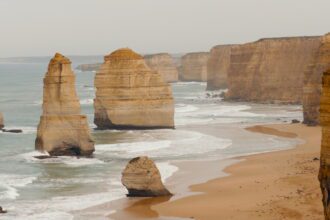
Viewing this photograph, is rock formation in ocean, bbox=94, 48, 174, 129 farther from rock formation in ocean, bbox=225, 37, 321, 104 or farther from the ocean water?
rock formation in ocean, bbox=225, 37, 321, 104

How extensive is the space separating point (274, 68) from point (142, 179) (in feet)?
208

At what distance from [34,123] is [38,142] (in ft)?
82.6

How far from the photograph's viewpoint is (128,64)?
5919cm

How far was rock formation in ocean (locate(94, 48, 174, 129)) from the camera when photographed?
2281 inches

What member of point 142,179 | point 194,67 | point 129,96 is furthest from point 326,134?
point 194,67

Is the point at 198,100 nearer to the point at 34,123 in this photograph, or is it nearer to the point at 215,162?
the point at 34,123

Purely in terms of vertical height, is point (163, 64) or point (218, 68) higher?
point (163, 64)

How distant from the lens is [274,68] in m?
91.3

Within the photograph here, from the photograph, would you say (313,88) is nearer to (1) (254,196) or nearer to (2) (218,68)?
(1) (254,196)

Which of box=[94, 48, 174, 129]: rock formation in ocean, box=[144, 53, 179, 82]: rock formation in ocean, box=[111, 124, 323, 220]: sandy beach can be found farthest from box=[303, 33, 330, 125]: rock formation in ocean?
box=[144, 53, 179, 82]: rock formation in ocean

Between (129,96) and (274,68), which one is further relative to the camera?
(274,68)

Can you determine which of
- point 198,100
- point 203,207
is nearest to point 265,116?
point 198,100

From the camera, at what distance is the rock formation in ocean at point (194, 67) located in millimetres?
159212

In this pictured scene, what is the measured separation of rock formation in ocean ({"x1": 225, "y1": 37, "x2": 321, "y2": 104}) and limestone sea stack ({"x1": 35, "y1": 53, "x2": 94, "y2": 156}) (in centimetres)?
5035
